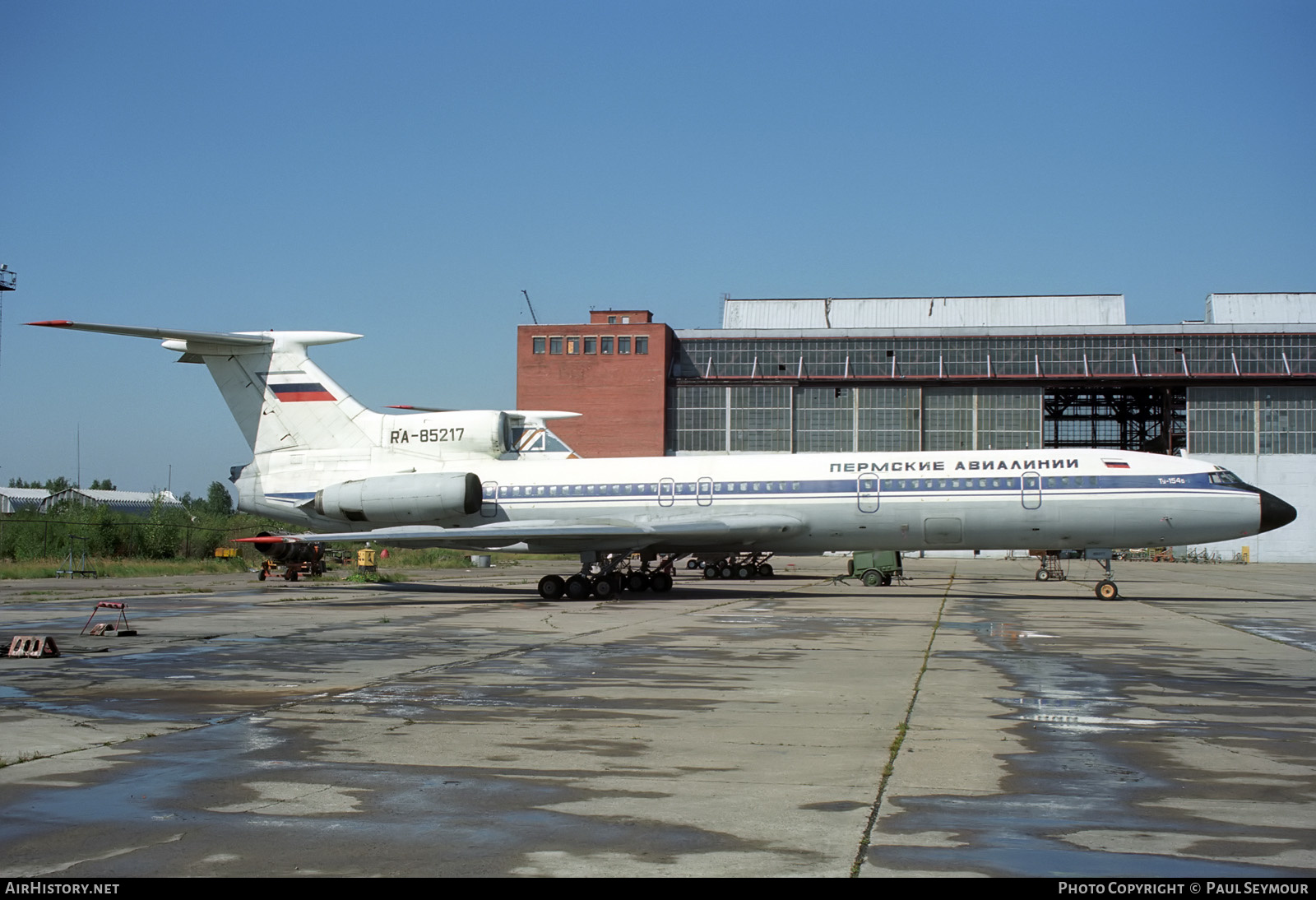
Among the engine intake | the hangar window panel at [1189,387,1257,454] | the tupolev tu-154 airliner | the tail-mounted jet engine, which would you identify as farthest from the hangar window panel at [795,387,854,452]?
the tail-mounted jet engine

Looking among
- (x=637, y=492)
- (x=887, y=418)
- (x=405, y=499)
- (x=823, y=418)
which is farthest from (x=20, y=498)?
(x=637, y=492)

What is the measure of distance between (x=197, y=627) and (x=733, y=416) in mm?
62018

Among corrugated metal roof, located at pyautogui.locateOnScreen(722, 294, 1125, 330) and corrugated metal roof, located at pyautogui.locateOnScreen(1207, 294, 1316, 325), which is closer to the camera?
corrugated metal roof, located at pyautogui.locateOnScreen(1207, 294, 1316, 325)

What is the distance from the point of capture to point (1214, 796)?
22.4 feet

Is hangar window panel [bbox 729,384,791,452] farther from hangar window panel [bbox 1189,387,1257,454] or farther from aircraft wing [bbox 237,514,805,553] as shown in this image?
aircraft wing [bbox 237,514,805,553]

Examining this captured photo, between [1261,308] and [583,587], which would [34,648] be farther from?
[1261,308]

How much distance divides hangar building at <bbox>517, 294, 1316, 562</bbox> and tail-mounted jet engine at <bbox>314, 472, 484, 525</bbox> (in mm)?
49351

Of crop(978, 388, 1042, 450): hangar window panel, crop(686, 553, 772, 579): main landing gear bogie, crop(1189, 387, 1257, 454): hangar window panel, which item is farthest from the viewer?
crop(978, 388, 1042, 450): hangar window panel

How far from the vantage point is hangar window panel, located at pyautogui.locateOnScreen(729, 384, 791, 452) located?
7762cm

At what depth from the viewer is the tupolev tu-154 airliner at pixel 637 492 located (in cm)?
2639

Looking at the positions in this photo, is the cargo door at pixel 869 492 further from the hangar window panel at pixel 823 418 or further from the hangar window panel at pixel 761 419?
the hangar window panel at pixel 761 419

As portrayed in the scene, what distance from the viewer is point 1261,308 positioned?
7806cm

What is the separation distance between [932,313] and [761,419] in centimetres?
1715

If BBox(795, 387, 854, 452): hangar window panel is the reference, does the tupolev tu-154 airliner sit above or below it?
below
